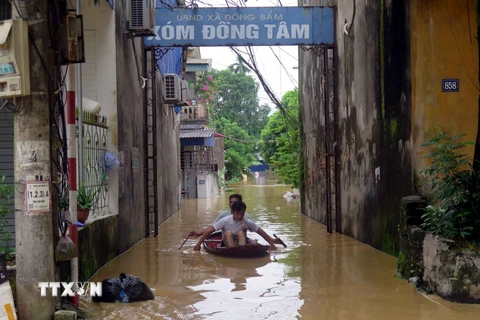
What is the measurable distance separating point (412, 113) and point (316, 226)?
7.23m

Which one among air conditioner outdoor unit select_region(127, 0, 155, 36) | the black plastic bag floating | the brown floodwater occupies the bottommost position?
the brown floodwater

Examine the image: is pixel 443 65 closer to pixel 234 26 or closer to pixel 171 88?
pixel 234 26

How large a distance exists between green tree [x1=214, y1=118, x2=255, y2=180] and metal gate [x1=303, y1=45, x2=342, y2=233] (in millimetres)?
36048

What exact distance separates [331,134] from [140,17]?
5437mm

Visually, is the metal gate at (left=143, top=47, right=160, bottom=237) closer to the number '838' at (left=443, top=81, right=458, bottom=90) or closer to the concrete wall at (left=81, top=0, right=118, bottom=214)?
the concrete wall at (left=81, top=0, right=118, bottom=214)

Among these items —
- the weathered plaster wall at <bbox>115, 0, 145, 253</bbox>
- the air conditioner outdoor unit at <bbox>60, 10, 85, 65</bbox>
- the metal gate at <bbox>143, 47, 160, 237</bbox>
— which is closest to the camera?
the air conditioner outdoor unit at <bbox>60, 10, 85, 65</bbox>

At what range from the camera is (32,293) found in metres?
5.02

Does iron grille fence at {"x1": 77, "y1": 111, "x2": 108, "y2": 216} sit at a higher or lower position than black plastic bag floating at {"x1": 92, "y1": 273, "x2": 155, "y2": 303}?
higher

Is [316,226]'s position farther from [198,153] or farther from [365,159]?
[198,153]

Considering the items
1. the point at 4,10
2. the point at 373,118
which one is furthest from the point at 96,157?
the point at 373,118

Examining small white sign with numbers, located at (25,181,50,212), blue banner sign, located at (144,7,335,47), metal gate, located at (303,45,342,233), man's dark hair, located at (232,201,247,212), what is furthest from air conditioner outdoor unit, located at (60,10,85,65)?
metal gate, located at (303,45,342,233)

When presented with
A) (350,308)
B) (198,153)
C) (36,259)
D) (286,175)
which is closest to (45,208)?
(36,259)

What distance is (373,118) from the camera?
10469 millimetres

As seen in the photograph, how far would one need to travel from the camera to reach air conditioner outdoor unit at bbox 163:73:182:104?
614 inches
